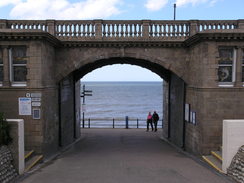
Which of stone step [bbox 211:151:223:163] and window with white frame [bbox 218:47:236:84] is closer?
stone step [bbox 211:151:223:163]

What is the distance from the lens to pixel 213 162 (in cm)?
961

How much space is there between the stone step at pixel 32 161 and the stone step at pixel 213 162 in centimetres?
690

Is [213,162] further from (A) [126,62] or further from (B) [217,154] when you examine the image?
(A) [126,62]

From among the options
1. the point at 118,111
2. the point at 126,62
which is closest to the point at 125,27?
the point at 126,62

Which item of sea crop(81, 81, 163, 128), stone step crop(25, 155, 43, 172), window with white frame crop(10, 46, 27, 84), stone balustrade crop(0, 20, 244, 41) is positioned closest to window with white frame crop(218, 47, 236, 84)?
stone balustrade crop(0, 20, 244, 41)

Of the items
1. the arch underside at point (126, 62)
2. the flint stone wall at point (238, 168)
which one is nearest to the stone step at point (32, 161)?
the flint stone wall at point (238, 168)

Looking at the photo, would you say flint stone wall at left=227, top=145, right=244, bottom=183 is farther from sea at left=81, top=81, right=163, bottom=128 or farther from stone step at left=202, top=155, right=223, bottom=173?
sea at left=81, top=81, right=163, bottom=128

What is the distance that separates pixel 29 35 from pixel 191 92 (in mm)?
7964

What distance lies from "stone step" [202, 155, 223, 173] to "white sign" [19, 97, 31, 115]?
7.85 meters

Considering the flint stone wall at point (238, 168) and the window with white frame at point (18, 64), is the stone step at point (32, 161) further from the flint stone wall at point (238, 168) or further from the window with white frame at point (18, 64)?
the flint stone wall at point (238, 168)

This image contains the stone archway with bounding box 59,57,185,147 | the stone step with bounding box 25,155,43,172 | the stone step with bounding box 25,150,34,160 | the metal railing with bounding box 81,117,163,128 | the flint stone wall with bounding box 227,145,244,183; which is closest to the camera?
the flint stone wall with bounding box 227,145,244,183

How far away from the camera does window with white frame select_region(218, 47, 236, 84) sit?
1073cm

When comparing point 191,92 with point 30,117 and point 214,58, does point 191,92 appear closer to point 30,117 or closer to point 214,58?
point 214,58

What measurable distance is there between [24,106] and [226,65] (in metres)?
9.12
